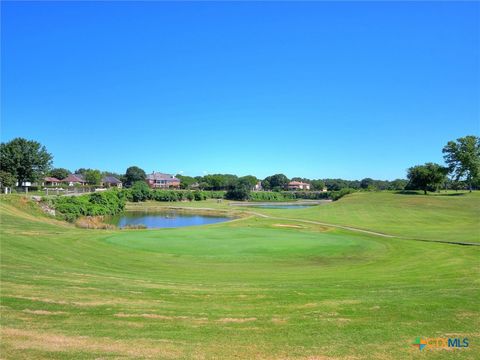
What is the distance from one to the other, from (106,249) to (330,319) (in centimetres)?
1876

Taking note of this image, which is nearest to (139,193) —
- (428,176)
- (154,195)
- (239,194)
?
(154,195)

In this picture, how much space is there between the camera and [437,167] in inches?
3787

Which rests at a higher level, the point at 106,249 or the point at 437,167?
the point at 437,167

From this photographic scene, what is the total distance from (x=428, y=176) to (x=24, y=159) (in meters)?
96.5

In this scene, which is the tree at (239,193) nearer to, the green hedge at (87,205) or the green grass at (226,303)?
the green hedge at (87,205)

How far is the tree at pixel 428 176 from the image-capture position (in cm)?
9512

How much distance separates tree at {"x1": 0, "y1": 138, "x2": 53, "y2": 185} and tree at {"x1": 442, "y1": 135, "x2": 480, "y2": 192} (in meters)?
96.4

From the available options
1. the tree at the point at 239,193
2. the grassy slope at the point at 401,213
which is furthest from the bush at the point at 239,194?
the grassy slope at the point at 401,213

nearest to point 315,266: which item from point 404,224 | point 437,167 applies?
point 404,224

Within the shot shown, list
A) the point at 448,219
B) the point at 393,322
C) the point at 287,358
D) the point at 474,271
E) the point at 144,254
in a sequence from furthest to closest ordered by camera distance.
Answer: the point at 448,219 → the point at 144,254 → the point at 474,271 → the point at 393,322 → the point at 287,358

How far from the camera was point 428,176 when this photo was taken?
95500mm

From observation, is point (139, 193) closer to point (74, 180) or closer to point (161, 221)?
point (161, 221)

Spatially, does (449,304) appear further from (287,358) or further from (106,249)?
(106,249)

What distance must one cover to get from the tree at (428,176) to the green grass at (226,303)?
7832 centimetres
